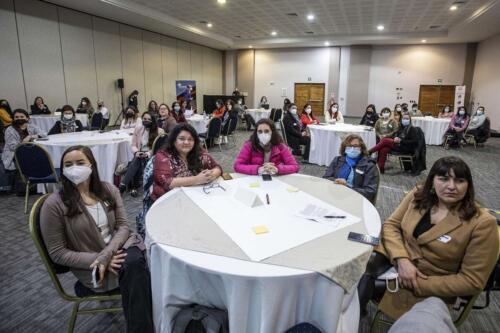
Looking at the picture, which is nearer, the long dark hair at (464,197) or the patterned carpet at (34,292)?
the long dark hair at (464,197)

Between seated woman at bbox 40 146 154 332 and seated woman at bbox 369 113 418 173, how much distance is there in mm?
5361

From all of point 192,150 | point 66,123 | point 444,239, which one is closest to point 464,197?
point 444,239

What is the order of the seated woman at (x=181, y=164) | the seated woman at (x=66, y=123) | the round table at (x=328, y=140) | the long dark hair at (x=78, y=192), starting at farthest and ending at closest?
the round table at (x=328, y=140) → the seated woman at (x=66, y=123) → the seated woman at (x=181, y=164) → the long dark hair at (x=78, y=192)

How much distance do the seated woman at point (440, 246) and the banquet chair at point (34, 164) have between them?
374 centimetres

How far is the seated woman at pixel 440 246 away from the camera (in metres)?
1.55

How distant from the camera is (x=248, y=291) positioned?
133cm

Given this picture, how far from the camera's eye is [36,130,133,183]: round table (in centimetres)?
434

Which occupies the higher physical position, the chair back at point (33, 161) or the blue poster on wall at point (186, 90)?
the blue poster on wall at point (186, 90)

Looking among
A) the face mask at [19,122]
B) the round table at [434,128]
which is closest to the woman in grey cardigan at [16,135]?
the face mask at [19,122]

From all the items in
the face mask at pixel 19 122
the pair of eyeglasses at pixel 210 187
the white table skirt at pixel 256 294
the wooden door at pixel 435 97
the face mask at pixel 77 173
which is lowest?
the white table skirt at pixel 256 294

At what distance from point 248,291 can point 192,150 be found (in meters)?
1.66

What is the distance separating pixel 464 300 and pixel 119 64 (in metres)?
11.9

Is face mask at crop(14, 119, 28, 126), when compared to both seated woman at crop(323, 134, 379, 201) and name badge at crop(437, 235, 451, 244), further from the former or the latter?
name badge at crop(437, 235, 451, 244)

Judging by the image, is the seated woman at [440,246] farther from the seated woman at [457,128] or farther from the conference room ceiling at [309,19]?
the seated woman at [457,128]
